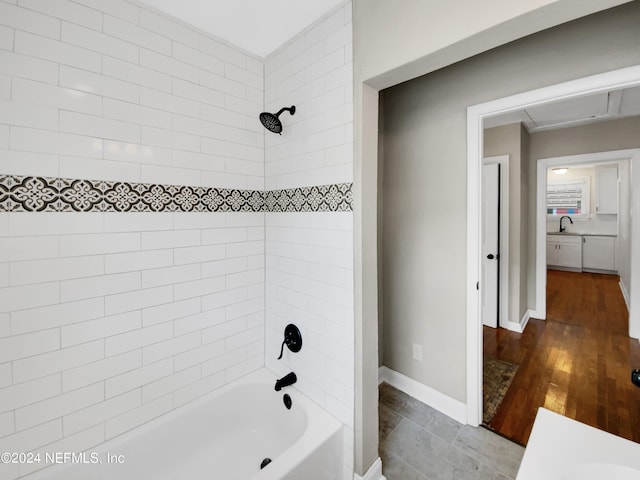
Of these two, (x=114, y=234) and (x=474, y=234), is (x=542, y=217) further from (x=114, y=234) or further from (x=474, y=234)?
(x=114, y=234)

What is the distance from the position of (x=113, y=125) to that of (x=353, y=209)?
1.24 m

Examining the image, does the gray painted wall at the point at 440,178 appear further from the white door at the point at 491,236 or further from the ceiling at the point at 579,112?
the white door at the point at 491,236

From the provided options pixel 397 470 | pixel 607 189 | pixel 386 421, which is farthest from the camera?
pixel 607 189

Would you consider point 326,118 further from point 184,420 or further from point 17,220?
point 184,420

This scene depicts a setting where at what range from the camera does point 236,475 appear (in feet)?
5.12

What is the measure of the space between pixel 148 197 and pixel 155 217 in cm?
11

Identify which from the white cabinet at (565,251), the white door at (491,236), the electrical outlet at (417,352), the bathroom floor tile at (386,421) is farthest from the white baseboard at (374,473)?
the white cabinet at (565,251)

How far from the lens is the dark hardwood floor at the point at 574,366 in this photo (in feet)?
6.32

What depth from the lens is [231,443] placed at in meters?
1.69

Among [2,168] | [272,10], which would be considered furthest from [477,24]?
[2,168]

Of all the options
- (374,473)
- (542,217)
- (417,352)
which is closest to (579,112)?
(542,217)

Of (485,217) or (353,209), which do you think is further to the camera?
(485,217)

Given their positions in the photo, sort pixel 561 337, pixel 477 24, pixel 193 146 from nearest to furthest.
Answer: pixel 477 24 < pixel 193 146 < pixel 561 337

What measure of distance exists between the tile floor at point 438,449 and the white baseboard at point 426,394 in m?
0.05
